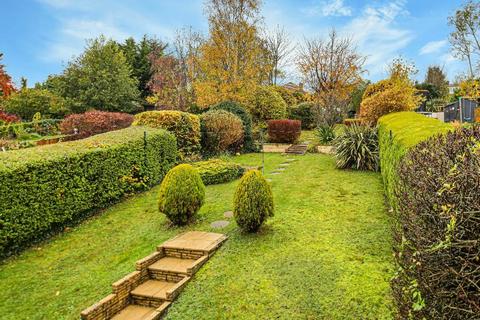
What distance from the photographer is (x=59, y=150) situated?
7270 millimetres

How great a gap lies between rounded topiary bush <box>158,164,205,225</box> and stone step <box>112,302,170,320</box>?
2182mm

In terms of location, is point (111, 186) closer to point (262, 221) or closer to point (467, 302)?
point (262, 221)

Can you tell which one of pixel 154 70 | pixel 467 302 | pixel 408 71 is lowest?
pixel 467 302

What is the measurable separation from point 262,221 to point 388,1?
6570 millimetres

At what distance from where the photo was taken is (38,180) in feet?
20.8

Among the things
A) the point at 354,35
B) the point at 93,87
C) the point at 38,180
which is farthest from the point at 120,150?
the point at 93,87

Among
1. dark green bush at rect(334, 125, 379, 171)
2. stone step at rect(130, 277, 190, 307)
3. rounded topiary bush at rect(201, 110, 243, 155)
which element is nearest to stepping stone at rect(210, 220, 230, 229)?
stone step at rect(130, 277, 190, 307)

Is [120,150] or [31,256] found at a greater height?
[120,150]

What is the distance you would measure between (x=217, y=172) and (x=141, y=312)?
617 cm

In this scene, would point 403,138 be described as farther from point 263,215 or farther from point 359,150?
point 359,150

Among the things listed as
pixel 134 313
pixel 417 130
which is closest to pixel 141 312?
pixel 134 313

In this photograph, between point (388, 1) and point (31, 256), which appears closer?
point (31, 256)

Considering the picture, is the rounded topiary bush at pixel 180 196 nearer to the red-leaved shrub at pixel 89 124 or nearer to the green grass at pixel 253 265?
the green grass at pixel 253 265

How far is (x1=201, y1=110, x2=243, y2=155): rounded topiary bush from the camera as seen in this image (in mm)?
14344
